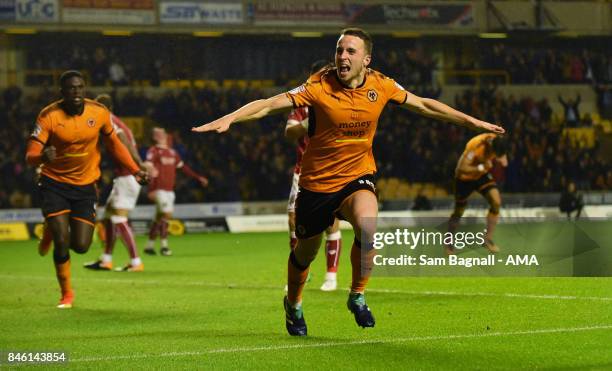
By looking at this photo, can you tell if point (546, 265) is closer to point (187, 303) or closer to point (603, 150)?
point (187, 303)

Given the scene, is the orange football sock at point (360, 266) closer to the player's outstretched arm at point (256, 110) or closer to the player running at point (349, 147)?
the player running at point (349, 147)

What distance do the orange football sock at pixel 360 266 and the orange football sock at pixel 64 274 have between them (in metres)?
4.40

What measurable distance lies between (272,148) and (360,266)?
27.0 m

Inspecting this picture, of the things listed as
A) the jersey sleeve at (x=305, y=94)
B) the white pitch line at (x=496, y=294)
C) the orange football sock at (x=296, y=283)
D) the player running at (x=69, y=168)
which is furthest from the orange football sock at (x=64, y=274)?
the jersey sleeve at (x=305, y=94)

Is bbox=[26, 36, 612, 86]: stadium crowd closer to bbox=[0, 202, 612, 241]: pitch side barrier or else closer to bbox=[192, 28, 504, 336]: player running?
bbox=[0, 202, 612, 241]: pitch side barrier

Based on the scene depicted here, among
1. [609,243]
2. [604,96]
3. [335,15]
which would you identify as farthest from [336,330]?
[604,96]

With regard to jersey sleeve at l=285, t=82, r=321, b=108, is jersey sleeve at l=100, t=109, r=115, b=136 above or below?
below

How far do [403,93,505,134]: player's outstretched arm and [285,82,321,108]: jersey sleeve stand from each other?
82 cm

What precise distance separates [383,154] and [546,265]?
20.0m

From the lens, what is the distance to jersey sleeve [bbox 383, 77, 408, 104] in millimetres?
9859

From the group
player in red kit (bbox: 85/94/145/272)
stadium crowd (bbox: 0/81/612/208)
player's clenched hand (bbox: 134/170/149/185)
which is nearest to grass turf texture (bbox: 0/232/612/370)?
player in red kit (bbox: 85/94/145/272)

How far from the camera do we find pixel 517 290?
13688 millimetres

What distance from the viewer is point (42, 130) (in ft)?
41.7

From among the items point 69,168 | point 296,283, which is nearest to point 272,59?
point 69,168
